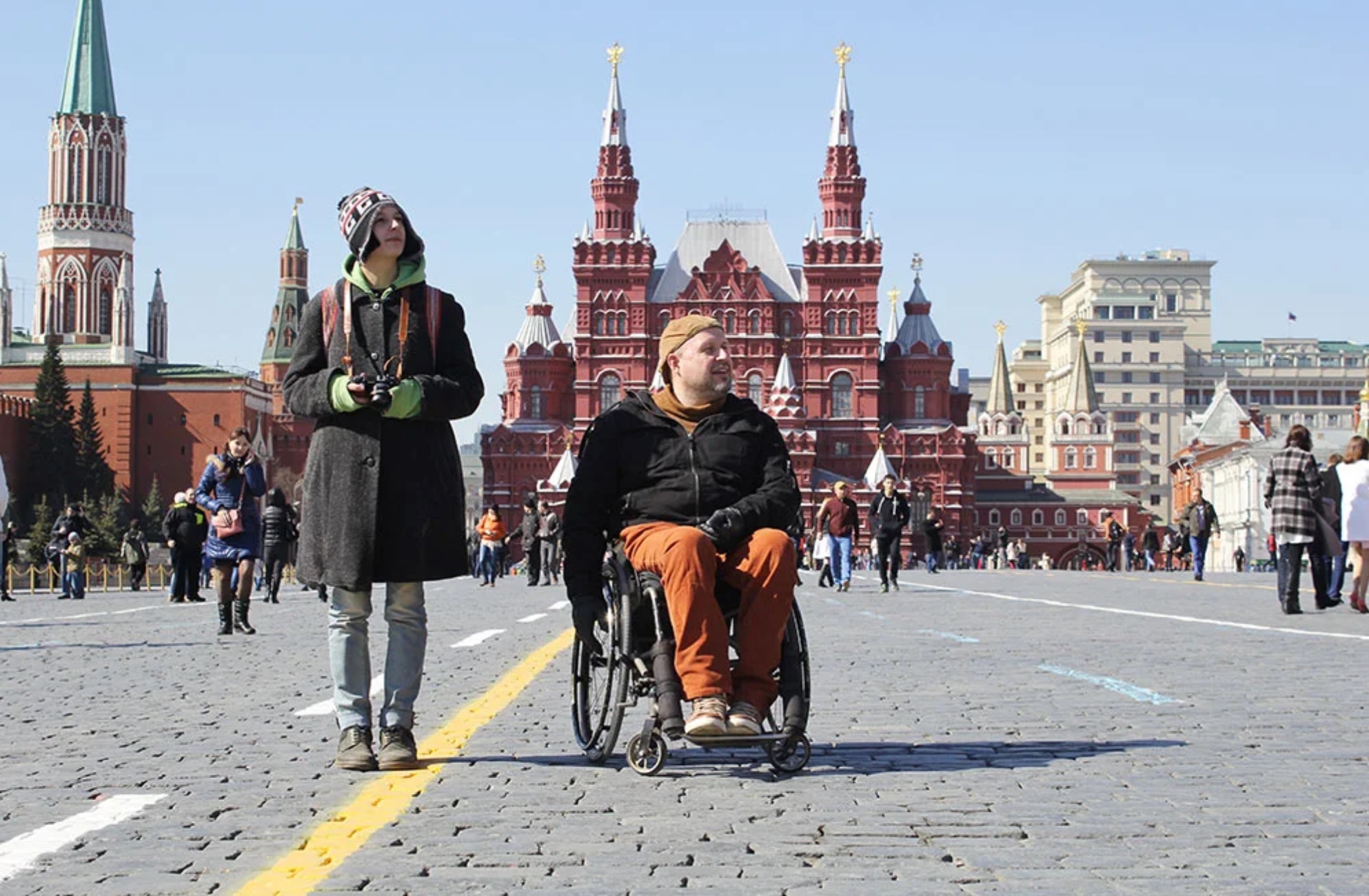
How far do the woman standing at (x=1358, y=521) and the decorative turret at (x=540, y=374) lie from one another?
106 metres

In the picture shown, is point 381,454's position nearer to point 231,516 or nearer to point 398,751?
point 398,751

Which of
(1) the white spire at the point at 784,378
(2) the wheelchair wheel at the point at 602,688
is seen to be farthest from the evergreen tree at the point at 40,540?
(2) the wheelchair wheel at the point at 602,688

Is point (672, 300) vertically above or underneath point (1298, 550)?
above

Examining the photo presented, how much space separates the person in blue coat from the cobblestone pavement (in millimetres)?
3328

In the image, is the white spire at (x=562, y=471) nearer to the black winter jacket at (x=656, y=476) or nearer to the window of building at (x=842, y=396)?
the window of building at (x=842, y=396)

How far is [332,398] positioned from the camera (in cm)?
740

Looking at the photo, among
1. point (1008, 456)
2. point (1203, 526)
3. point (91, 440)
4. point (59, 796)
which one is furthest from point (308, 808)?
point (1008, 456)

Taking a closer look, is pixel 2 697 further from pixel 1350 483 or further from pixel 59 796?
pixel 1350 483

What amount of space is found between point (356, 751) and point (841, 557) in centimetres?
2574

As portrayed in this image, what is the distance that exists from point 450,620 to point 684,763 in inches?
537

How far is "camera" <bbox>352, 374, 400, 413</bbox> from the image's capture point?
7254 millimetres

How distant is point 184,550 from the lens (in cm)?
2864

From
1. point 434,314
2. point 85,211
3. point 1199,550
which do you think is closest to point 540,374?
point 85,211

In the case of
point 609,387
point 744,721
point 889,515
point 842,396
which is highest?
point 609,387
